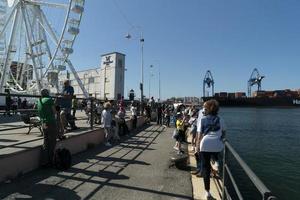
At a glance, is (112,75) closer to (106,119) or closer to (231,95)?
(106,119)

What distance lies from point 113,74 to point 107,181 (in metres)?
64.7

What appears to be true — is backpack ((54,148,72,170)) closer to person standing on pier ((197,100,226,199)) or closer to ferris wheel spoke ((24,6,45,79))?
person standing on pier ((197,100,226,199))

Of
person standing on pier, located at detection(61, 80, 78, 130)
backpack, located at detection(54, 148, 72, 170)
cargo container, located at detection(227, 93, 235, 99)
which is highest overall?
cargo container, located at detection(227, 93, 235, 99)

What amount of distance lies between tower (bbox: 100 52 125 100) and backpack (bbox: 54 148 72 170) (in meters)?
62.1

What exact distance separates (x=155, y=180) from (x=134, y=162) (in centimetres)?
201

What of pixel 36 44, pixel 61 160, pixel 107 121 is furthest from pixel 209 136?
pixel 36 44

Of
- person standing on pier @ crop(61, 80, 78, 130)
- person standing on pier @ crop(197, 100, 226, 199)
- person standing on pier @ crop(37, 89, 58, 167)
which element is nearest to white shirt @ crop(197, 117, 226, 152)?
person standing on pier @ crop(197, 100, 226, 199)

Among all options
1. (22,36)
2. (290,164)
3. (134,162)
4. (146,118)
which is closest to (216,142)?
(134,162)

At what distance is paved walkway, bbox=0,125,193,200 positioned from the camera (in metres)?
6.29

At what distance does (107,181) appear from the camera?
23.8ft

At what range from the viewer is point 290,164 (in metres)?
17.9

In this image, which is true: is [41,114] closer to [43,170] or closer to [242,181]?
[43,170]

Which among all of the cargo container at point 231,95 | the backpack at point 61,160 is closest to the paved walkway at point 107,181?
the backpack at point 61,160

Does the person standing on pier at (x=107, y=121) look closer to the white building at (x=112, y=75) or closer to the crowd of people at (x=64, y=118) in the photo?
the crowd of people at (x=64, y=118)
